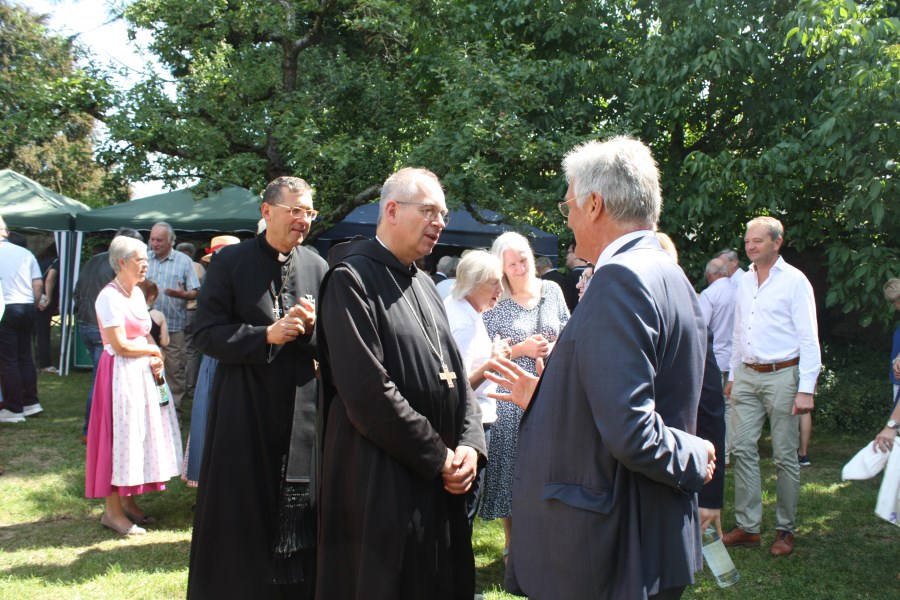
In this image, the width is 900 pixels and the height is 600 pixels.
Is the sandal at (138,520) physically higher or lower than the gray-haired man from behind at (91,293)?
Answer: lower

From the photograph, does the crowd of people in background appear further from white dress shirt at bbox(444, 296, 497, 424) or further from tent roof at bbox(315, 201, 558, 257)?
tent roof at bbox(315, 201, 558, 257)

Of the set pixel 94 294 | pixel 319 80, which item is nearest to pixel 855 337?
pixel 319 80

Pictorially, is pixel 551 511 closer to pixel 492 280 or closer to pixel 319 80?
pixel 492 280

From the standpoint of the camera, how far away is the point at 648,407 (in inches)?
82.0

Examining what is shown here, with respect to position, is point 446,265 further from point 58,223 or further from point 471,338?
point 58,223

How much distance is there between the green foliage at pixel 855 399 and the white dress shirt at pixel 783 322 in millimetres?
5067

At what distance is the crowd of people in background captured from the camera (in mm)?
2152

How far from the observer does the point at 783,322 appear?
5.42 m

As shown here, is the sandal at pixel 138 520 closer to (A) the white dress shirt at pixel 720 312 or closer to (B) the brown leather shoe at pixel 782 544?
(B) the brown leather shoe at pixel 782 544

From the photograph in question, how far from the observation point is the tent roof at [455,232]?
11711 millimetres

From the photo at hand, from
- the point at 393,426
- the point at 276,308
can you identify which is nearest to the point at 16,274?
the point at 276,308

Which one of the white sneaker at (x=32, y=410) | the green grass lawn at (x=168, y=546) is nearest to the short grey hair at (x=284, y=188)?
the green grass lawn at (x=168, y=546)

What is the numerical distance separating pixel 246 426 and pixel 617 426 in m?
2.17

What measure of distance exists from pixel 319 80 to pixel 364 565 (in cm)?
1071
